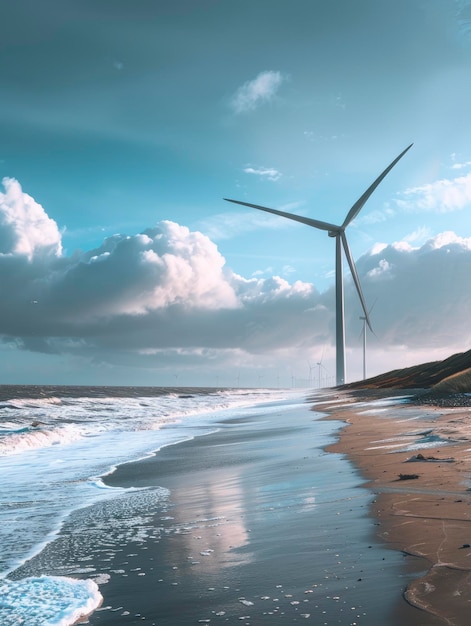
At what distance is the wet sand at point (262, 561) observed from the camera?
12.8 ft

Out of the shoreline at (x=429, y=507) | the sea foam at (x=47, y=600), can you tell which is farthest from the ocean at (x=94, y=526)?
the shoreline at (x=429, y=507)

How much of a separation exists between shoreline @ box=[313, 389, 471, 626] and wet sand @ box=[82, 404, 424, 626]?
0.16 meters

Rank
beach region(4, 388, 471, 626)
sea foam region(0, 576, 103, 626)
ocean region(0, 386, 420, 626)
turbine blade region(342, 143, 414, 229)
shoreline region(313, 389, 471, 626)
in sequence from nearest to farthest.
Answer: shoreline region(313, 389, 471, 626)
beach region(4, 388, 471, 626)
sea foam region(0, 576, 103, 626)
ocean region(0, 386, 420, 626)
turbine blade region(342, 143, 414, 229)

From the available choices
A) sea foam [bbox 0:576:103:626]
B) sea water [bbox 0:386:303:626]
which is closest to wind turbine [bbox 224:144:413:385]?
sea water [bbox 0:386:303:626]

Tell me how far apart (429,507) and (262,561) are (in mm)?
2221

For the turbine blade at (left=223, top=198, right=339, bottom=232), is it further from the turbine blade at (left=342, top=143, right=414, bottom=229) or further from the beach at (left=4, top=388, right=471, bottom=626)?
the beach at (left=4, top=388, right=471, bottom=626)

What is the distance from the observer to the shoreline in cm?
382

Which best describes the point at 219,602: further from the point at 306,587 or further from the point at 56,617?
the point at 56,617

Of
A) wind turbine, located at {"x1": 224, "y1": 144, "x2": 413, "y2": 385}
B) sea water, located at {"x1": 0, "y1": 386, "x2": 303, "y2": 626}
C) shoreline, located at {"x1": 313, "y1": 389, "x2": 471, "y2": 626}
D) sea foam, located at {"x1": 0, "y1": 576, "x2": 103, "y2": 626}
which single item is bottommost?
sea water, located at {"x1": 0, "y1": 386, "x2": 303, "y2": 626}

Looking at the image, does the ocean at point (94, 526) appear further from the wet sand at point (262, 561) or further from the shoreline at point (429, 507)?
the shoreline at point (429, 507)

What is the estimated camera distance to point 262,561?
5129mm

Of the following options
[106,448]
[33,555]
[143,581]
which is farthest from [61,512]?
[106,448]

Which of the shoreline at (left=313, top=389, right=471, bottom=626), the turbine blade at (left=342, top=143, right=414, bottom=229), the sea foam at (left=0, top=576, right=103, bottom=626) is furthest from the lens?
the turbine blade at (left=342, top=143, right=414, bottom=229)

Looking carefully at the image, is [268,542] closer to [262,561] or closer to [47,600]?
[262,561]
